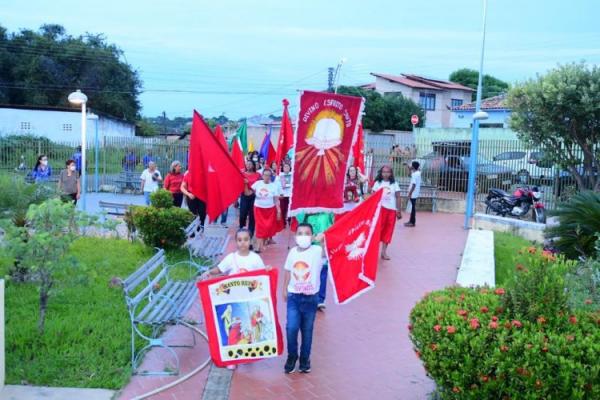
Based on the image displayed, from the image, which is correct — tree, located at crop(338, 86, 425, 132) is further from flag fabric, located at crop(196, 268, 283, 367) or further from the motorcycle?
flag fabric, located at crop(196, 268, 283, 367)

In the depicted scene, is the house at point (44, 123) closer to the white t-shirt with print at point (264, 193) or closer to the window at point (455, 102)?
the white t-shirt with print at point (264, 193)

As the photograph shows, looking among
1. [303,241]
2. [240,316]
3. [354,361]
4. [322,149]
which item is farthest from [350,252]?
[322,149]

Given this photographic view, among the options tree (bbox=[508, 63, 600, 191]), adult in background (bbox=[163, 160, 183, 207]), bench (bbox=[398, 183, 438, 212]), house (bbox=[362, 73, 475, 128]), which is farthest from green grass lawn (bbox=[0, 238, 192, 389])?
house (bbox=[362, 73, 475, 128])

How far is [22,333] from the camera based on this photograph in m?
6.70

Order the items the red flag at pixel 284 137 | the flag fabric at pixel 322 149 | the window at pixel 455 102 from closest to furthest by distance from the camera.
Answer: the flag fabric at pixel 322 149 → the red flag at pixel 284 137 → the window at pixel 455 102

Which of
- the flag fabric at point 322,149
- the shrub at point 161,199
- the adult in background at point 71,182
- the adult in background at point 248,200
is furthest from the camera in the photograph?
the adult in background at point 71,182

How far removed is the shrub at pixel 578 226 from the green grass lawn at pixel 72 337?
7500 millimetres

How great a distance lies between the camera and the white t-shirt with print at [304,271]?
6.06 metres

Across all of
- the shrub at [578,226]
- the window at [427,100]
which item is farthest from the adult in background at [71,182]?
the window at [427,100]

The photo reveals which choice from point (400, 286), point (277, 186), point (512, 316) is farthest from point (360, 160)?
point (512, 316)

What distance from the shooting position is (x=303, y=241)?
621 centimetres

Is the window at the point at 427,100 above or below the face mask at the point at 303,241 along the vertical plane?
above

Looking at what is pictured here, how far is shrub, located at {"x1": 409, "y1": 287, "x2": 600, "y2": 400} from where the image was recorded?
13.8ft

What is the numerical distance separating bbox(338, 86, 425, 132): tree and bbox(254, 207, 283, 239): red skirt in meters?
34.2
